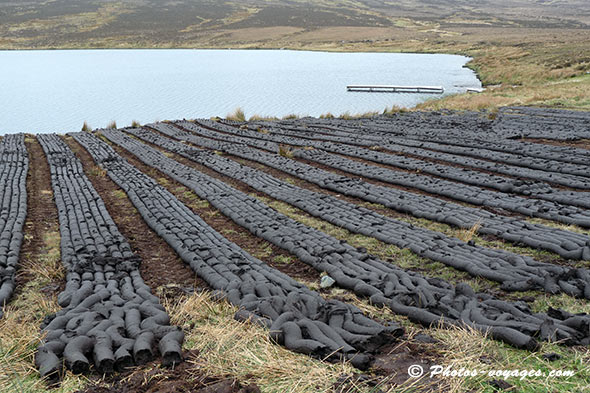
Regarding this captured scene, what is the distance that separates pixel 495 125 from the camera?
66.5ft

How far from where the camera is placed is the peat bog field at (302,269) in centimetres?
448

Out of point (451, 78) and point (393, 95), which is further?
point (451, 78)

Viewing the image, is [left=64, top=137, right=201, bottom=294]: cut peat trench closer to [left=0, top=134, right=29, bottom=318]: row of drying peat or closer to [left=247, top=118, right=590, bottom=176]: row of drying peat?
[left=0, top=134, right=29, bottom=318]: row of drying peat

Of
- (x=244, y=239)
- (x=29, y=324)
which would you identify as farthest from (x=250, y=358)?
(x=244, y=239)

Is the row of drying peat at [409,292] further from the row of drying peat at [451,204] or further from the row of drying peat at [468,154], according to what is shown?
the row of drying peat at [468,154]

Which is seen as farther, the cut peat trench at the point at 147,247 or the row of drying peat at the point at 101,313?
the cut peat trench at the point at 147,247

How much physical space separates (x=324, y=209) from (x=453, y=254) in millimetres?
3589

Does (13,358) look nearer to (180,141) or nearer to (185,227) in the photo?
(185,227)

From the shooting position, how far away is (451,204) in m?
10.5

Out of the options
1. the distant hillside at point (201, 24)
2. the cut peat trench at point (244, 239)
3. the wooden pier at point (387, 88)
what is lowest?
the cut peat trench at point (244, 239)

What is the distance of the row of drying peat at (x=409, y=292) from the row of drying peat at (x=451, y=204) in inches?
91.1

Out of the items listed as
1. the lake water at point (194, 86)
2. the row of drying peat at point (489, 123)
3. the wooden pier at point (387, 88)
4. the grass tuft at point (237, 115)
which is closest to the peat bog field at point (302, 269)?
the row of drying peat at point (489, 123)

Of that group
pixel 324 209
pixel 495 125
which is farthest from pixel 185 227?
pixel 495 125

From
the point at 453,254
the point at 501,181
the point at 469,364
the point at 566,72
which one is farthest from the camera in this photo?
the point at 566,72
